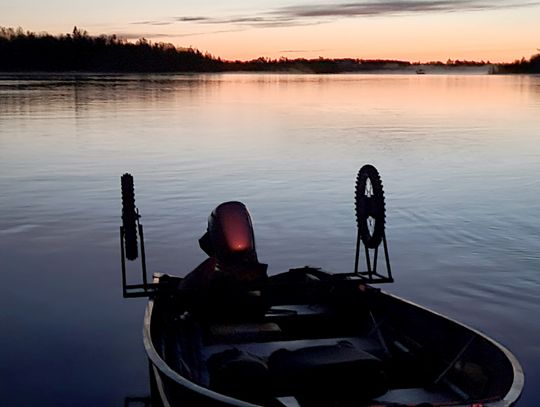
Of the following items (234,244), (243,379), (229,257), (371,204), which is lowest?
(243,379)

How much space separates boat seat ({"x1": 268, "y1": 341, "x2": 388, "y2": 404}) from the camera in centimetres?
762

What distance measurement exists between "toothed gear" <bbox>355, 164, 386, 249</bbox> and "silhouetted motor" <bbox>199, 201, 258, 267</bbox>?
1630 mm

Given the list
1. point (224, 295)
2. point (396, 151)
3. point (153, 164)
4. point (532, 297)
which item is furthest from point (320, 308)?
point (396, 151)

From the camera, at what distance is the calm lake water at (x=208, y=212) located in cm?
1197

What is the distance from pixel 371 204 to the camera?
11062 mm

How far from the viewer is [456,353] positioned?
8.41 metres

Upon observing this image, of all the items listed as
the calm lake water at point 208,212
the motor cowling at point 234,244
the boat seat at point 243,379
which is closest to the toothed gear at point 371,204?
the motor cowling at point 234,244

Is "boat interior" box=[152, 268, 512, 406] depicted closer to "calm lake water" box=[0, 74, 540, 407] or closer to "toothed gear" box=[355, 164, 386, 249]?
"toothed gear" box=[355, 164, 386, 249]

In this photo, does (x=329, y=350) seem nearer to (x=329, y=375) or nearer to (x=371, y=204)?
(x=329, y=375)

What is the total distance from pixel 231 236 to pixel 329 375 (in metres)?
3.67

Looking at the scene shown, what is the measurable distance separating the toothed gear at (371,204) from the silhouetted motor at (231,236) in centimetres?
163

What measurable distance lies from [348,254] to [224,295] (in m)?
8.18

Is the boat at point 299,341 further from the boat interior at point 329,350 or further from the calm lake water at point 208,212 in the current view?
the calm lake water at point 208,212

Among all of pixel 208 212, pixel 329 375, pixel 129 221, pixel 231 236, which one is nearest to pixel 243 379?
pixel 329 375
